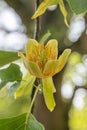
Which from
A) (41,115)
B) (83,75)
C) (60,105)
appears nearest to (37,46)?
(41,115)

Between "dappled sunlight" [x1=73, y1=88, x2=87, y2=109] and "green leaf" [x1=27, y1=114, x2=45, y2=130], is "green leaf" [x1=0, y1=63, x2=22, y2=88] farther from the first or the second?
"dappled sunlight" [x1=73, y1=88, x2=87, y2=109]

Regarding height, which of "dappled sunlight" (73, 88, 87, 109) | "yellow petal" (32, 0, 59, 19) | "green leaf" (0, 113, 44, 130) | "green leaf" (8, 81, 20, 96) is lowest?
"dappled sunlight" (73, 88, 87, 109)

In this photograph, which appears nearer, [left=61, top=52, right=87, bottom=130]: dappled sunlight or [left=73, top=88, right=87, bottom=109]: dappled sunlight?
[left=61, top=52, right=87, bottom=130]: dappled sunlight

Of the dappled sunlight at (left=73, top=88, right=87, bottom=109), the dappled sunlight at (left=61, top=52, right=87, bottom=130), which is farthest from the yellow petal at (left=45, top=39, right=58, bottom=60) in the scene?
the dappled sunlight at (left=73, top=88, right=87, bottom=109)

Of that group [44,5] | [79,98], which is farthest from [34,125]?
[79,98]

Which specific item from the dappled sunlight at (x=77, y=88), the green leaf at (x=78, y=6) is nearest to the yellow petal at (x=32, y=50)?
the green leaf at (x=78, y=6)

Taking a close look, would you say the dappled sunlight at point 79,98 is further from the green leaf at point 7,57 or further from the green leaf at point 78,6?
the green leaf at point 78,6

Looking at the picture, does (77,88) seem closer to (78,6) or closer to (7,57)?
(7,57)
